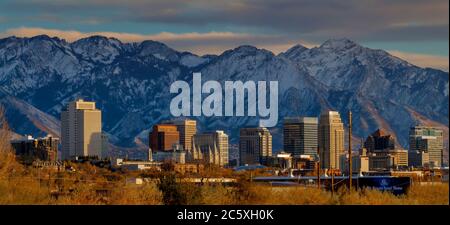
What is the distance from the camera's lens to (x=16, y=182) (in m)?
64.4

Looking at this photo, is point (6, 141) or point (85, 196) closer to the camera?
point (85, 196)

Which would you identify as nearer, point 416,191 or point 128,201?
point 128,201

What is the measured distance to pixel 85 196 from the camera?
62500 millimetres
